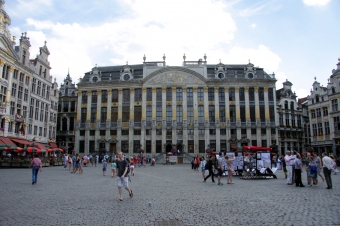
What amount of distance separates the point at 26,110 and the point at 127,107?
20.8 metres

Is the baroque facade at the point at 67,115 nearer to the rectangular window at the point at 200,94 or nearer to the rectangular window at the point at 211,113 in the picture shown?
the rectangular window at the point at 200,94

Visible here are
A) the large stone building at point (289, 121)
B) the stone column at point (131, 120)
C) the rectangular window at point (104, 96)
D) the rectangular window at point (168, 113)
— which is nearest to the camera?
the stone column at point (131, 120)

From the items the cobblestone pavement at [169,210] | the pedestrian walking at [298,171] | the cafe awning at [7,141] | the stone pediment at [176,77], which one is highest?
the stone pediment at [176,77]

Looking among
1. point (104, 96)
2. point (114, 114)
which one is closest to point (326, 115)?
point (114, 114)

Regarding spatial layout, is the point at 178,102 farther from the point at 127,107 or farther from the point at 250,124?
the point at 250,124

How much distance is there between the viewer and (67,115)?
69438mm

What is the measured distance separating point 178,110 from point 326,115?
93.8 ft

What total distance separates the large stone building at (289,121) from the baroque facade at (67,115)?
49.5 meters

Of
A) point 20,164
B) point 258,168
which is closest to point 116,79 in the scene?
point 20,164

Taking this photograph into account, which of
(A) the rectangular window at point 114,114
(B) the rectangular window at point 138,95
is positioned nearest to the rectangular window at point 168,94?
(B) the rectangular window at point 138,95

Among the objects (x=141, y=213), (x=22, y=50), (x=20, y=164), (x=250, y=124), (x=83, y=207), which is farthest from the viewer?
(x=250, y=124)

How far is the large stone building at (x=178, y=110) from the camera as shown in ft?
195

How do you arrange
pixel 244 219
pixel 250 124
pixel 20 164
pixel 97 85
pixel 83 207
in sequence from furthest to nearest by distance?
pixel 97 85, pixel 250 124, pixel 20 164, pixel 83 207, pixel 244 219

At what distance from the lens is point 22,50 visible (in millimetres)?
47719
